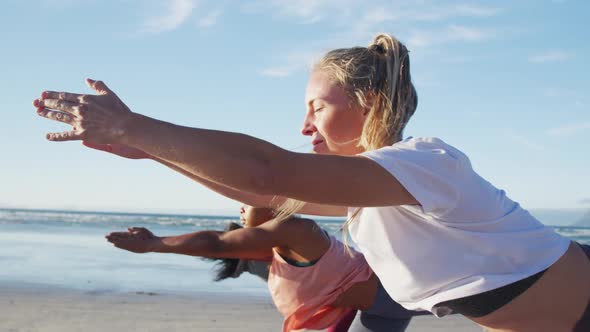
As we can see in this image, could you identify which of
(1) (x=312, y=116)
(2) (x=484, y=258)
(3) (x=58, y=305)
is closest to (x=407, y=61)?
(1) (x=312, y=116)

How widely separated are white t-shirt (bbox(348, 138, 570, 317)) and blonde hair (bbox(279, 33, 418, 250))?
0.83 ft

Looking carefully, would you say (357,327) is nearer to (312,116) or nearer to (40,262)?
(312,116)

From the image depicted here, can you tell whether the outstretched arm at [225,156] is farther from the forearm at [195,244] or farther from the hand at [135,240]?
the forearm at [195,244]

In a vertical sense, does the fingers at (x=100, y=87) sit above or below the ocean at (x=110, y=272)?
above

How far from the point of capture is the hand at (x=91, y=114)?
5.17ft

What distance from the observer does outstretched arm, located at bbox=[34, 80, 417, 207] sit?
1.57 metres

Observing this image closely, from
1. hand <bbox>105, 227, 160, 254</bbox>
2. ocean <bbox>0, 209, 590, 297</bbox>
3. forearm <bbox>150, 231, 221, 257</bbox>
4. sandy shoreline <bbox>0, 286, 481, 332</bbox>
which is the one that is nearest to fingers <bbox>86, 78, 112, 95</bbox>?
hand <bbox>105, 227, 160, 254</bbox>

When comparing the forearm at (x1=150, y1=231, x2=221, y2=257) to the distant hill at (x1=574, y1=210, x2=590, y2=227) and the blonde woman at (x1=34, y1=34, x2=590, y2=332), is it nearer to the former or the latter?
the blonde woman at (x1=34, y1=34, x2=590, y2=332)

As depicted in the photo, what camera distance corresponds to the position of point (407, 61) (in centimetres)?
241

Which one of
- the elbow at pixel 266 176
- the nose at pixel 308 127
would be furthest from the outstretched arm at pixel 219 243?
the elbow at pixel 266 176

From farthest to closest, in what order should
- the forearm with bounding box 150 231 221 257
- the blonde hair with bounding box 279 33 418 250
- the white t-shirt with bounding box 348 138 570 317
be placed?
the forearm with bounding box 150 231 221 257, the blonde hair with bounding box 279 33 418 250, the white t-shirt with bounding box 348 138 570 317

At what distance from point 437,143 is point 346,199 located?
14.7 inches

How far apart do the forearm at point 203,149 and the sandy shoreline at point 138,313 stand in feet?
14.6

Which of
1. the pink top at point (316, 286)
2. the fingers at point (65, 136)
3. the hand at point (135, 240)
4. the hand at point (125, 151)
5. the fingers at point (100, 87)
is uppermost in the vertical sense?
the fingers at point (100, 87)
